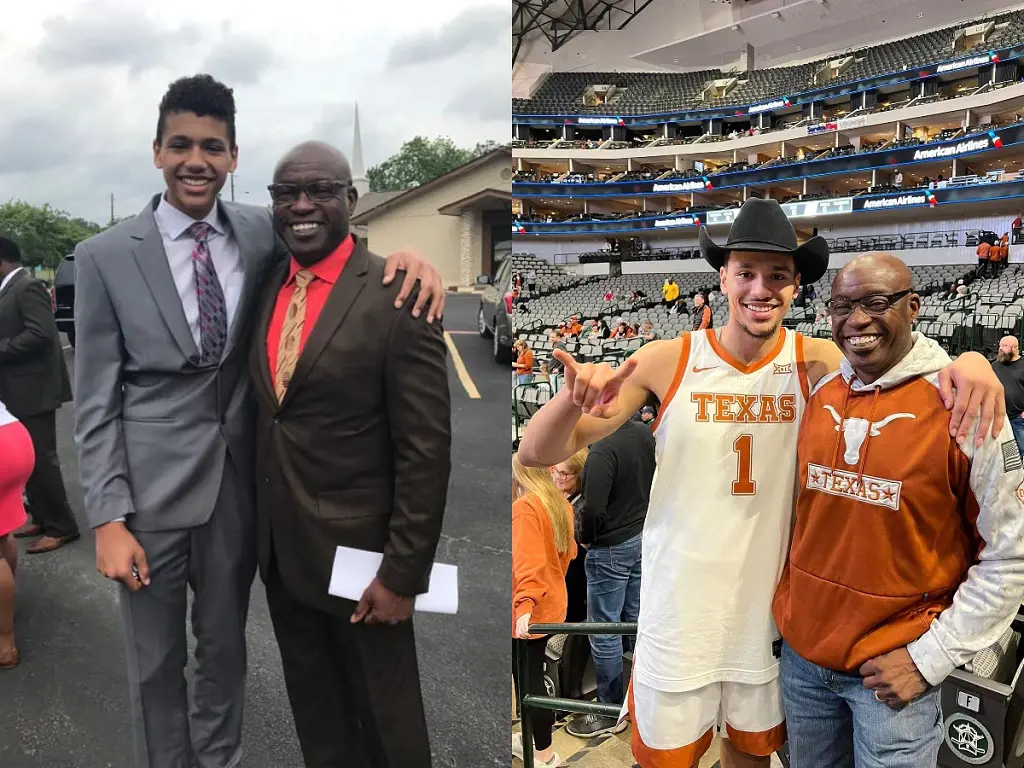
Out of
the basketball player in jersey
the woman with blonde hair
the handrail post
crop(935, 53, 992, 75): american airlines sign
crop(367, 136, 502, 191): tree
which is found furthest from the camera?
crop(935, 53, 992, 75): american airlines sign

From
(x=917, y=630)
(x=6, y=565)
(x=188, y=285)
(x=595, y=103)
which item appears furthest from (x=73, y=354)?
(x=595, y=103)

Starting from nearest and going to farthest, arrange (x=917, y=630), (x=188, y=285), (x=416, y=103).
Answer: (x=188, y=285), (x=416, y=103), (x=917, y=630)

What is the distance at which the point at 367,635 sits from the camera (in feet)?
3.38

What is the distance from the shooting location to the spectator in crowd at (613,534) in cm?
179

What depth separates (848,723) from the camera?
1.26 meters

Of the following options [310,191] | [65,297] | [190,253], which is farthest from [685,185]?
[65,297]

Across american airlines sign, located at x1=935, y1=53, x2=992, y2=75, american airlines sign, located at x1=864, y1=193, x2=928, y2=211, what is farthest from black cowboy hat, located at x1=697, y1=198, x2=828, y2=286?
american airlines sign, located at x1=935, y1=53, x2=992, y2=75

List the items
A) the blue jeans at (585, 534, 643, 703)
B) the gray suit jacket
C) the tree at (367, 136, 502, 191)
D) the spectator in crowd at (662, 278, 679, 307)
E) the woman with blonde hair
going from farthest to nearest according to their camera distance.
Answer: the spectator in crowd at (662, 278, 679, 307), the blue jeans at (585, 534, 643, 703), the woman with blonde hair, the tree at (367, 136, 502, 191), the gray suit jacket

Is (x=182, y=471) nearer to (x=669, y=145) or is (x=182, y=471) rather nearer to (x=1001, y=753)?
(x=1001, y=753)

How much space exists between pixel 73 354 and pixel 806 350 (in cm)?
123

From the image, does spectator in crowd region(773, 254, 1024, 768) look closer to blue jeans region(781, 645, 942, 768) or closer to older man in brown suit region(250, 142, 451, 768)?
blue jeans region(781, 645, 942, 768)

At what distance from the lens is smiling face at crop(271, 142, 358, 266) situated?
2.88ft

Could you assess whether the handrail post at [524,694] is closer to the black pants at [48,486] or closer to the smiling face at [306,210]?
the black pants at [48,486]

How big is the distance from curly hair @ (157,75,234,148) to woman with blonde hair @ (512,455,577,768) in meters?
0.89
